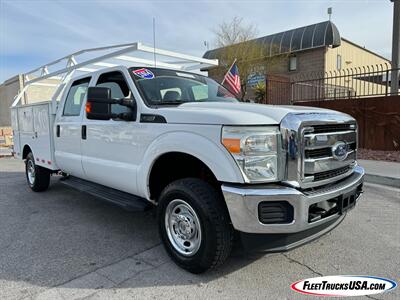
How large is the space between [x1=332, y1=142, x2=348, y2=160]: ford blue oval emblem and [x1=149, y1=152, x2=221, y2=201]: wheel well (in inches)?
43.9

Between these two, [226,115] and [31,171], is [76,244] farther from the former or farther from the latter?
[31,171]

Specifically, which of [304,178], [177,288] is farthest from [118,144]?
[304,178]

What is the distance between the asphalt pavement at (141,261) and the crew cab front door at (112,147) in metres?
0.68

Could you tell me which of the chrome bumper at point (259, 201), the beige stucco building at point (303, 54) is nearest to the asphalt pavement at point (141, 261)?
the chrome bumper at point (259, 201)

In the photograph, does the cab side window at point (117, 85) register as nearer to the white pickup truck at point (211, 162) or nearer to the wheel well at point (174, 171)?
the white pickup truck at point (211, 162)

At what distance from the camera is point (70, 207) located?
210 inches

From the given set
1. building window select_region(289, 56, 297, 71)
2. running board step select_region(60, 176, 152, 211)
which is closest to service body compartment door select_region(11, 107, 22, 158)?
running board step select_region(60, 176, 152, 211)

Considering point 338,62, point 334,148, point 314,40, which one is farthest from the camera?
point 338,62

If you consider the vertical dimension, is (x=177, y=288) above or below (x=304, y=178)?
below

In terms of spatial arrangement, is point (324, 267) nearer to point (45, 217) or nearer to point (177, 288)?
point (177, 288)

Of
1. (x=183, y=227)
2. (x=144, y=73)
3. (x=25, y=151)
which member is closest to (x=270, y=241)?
(x=183, y=227)

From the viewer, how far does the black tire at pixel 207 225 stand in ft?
9.08

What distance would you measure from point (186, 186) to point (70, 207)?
10.3 feet

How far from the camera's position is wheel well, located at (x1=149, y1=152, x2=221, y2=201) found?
322cm
